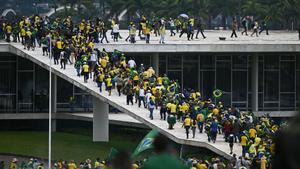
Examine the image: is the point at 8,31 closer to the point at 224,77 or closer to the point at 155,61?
the point at 155,61

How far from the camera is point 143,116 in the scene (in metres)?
34.3

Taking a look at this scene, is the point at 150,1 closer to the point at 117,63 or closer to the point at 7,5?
the point at 7,5

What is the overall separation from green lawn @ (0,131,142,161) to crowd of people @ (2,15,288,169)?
2403 mm

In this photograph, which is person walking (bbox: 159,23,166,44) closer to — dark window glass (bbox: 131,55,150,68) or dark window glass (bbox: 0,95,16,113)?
dark window glass (bbox: 131,55,150,68)

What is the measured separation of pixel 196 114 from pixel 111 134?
13.6 m

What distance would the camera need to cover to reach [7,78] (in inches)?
1917


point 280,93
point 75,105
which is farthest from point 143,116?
point 280,93

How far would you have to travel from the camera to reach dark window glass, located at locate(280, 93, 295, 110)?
166 ft

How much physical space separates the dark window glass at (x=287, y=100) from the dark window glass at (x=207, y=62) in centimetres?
385

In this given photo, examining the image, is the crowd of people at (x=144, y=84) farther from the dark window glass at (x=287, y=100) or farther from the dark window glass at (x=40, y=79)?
the dark window glass at (x=287, y=100)

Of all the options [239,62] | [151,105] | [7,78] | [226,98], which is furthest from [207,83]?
[151,105]

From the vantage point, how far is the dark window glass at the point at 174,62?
4928 centimetres

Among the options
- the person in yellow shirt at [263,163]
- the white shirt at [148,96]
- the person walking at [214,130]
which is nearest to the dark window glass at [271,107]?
the white shirt at [148,96]

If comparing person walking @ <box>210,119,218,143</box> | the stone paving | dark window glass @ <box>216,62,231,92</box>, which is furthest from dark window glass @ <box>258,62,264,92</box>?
person walking @ <box>210,119,218,143</box>
